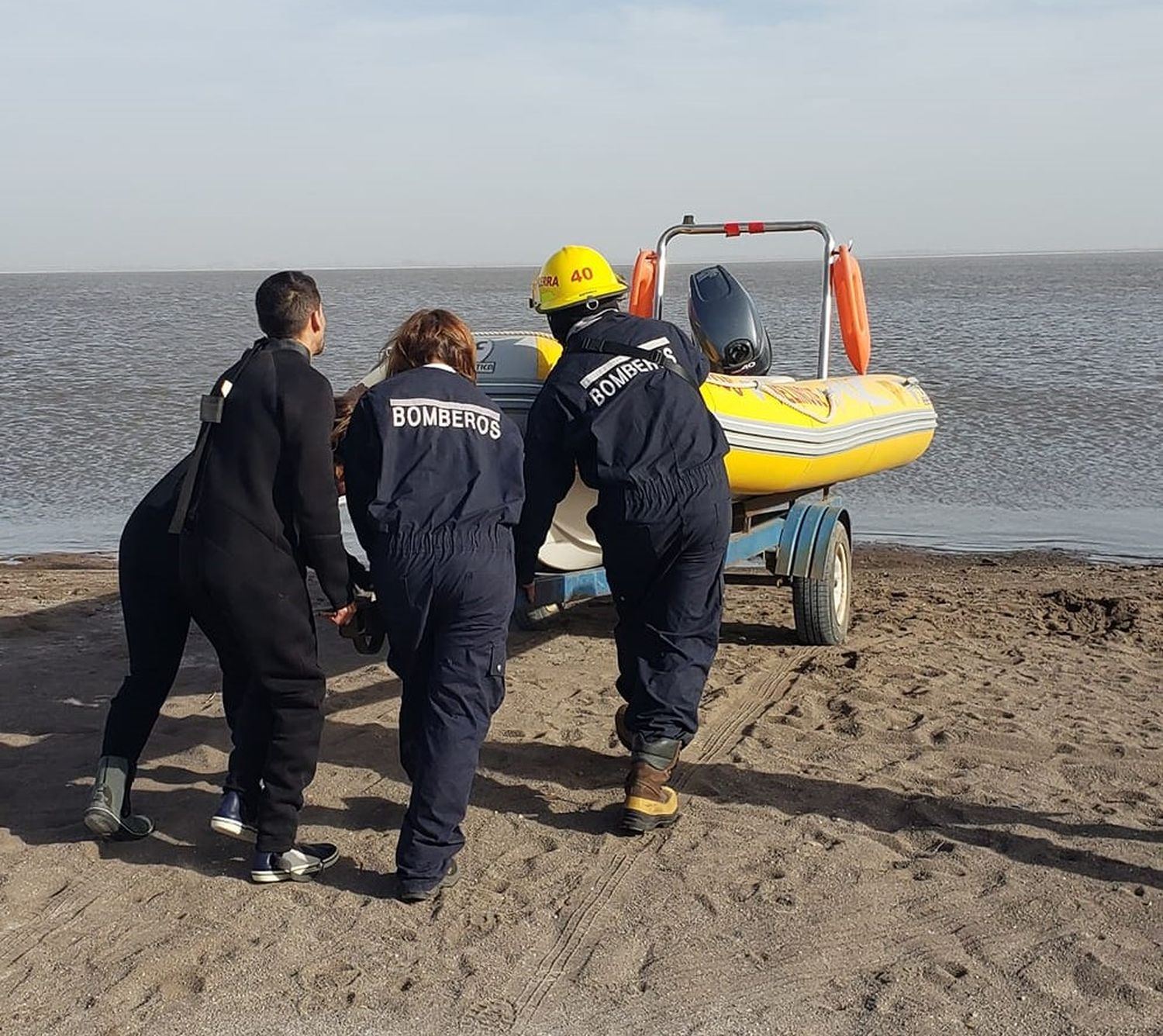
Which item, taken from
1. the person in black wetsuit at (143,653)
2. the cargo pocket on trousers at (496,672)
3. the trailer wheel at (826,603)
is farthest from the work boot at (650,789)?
the trailer wheel at (826,603)

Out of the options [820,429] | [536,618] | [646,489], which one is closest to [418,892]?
[646,489]

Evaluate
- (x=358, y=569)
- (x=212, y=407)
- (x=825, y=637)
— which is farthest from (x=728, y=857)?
(x=825, y=637)

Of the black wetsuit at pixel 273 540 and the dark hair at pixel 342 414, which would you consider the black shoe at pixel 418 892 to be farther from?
the dark hair at pixel 342 414

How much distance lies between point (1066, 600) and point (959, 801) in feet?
13.3

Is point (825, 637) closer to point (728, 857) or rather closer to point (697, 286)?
point (697, 286)

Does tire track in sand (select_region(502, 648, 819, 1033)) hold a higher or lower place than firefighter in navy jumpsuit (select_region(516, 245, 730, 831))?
lower

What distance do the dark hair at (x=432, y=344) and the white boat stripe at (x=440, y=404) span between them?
7.0 inches

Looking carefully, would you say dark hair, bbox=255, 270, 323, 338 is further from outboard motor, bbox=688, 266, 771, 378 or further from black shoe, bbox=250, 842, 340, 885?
outboard motor, bbox=688, 266, 771, 378

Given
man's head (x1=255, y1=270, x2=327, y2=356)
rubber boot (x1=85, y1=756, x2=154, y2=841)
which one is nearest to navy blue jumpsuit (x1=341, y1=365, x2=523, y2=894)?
man's head (x1=255, y1=270, x2=327, y2=356)

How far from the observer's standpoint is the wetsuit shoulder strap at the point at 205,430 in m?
4.43

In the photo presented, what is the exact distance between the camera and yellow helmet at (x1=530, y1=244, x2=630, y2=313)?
5238 mm

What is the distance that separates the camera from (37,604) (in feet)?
29.3

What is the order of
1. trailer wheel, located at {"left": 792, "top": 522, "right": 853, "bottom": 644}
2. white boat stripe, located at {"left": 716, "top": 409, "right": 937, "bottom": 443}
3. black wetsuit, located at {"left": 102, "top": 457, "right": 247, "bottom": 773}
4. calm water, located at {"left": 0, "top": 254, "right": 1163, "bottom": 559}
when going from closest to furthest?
black wetsuit, located at {"left": 102, "top": 457, "right": 247, "bottom": 773} < white boat stripe, located at {"left": 716, "top": 409, "right": 937, "bottom": 443} < trailer wheel, located at {"left": 792, "top": 522, "right": 853, "bottom": 644} < calm water, located at {"left": 0, "top": 254, "right": 1163, "bottom": 559}

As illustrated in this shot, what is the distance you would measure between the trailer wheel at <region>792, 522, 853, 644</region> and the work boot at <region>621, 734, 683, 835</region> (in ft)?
8.23
